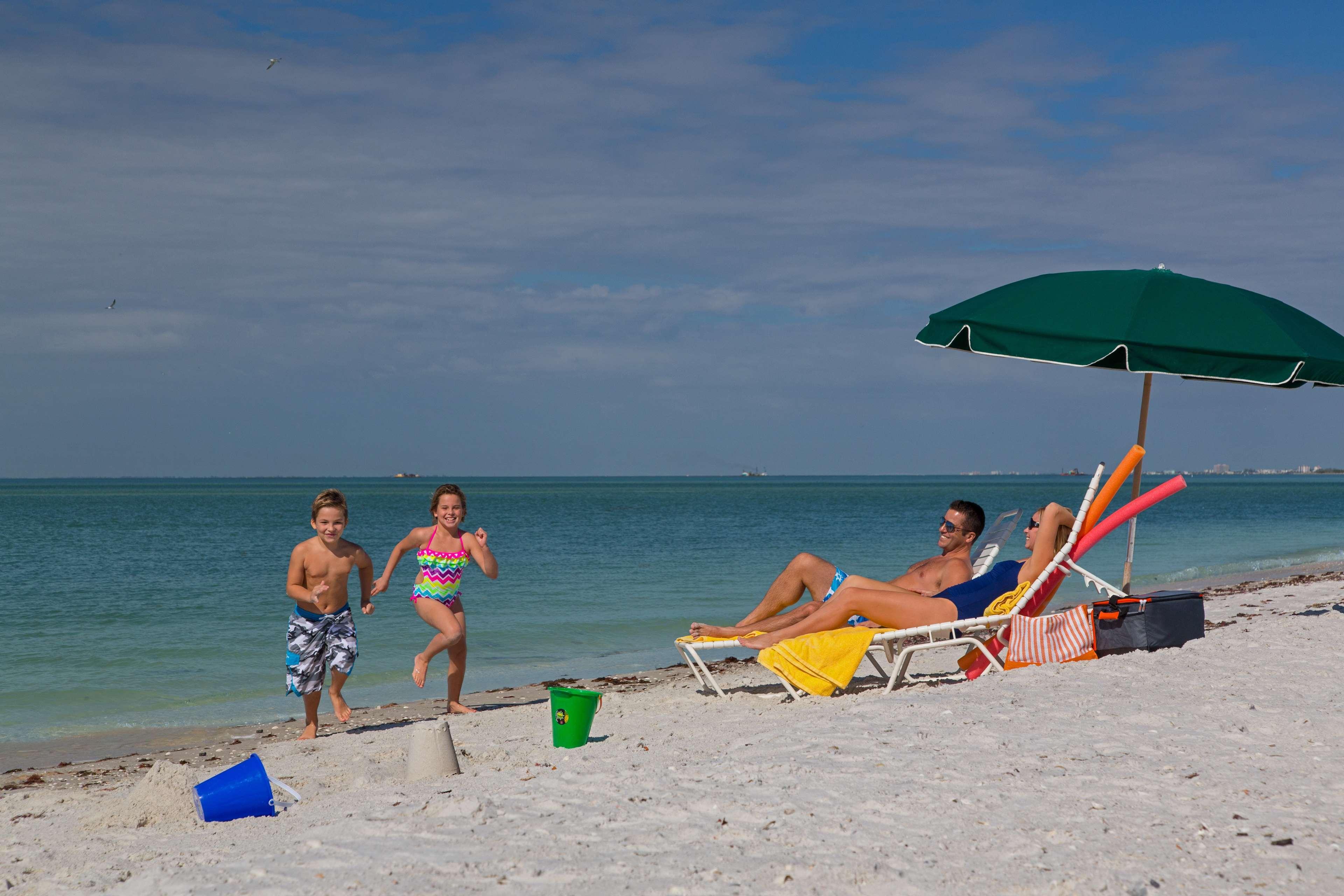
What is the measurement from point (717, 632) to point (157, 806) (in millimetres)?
2939

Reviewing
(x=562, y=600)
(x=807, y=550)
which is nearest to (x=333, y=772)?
(x=562, y=600)

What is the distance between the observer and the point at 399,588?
50.9ft

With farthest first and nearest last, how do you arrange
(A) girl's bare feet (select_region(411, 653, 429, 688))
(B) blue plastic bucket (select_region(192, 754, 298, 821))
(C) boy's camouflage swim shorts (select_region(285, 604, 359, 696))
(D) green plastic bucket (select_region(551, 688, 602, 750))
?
(A) girl's bare feet (select_region(411, 653, 429, 688)) → (C) boy's camouflage swim shorts (select_region(285, 604, 359, 696)) → (D) green plastic bucket (select_region(551, 688, 602, 750)) → (B) blue plastic bucket (select_region(192, 754, 298, 821))

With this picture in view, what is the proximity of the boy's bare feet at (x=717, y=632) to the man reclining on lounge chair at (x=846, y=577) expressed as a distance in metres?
0.01

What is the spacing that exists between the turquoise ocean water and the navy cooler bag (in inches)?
183

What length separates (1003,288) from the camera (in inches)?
249

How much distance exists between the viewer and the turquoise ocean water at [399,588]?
346 inches

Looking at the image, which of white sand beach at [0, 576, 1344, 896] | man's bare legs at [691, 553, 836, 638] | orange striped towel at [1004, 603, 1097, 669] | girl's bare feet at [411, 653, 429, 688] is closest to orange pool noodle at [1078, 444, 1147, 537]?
orange striped towel at [1004, 603, 1097, 669]

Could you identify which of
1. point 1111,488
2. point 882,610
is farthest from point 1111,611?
point 882,610

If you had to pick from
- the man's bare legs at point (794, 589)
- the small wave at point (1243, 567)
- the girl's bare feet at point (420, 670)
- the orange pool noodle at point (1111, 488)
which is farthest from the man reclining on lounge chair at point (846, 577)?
the small wave at point (1243, 567)

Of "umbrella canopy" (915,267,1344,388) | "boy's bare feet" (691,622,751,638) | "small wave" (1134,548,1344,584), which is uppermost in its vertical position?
"umbrella canopy" (915,267,1344,388)

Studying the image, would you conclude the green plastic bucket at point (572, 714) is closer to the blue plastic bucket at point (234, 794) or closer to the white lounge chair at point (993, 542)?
the blue plastic bucket at point (234, 794)

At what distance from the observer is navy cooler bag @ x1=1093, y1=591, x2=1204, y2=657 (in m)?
5.52

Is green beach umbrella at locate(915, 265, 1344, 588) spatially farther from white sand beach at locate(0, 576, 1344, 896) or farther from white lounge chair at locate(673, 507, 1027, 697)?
white sand beach at locate(0, 576, 1344, 896)
